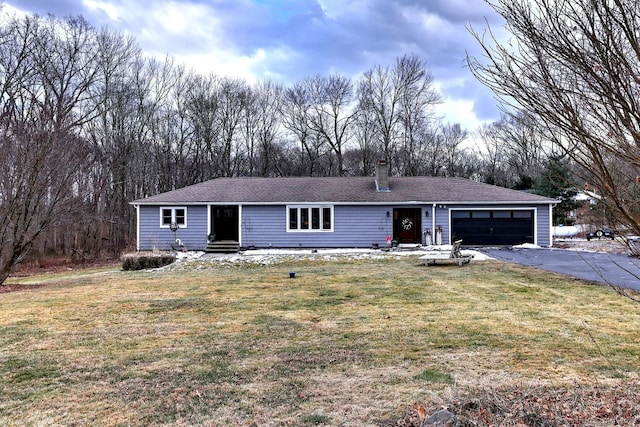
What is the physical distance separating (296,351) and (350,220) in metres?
16.2

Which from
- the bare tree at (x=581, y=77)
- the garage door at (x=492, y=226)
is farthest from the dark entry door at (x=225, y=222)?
the bare tree at (x=581, y=77)

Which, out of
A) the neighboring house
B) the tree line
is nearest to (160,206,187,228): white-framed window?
the neighboring house

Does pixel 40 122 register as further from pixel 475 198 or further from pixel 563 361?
pixel 475 198

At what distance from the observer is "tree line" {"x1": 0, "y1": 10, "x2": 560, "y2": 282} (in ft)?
80.6

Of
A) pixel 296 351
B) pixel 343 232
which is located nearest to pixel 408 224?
pixel 343 232

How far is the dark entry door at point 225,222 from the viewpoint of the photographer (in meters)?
21.9

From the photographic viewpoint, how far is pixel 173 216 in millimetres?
21266

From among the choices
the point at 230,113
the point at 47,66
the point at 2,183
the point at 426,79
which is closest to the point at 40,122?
the point at 2,183

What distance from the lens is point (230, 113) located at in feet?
112

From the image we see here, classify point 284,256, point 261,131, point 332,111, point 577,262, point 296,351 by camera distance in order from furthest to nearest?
point 332,111 < point 261,131 < point 284,256 < point 577,262 < point 296,351

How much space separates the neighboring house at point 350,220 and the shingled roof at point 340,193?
0.07 m

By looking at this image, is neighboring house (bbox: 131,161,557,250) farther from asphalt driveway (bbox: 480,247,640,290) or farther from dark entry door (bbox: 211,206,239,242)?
asphalt driveway (bbox: 480,247,640,290)

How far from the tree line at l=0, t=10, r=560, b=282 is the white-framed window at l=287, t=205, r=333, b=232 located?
906cm

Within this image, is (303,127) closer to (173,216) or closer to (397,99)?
(397,99)
